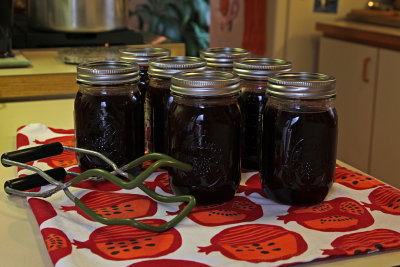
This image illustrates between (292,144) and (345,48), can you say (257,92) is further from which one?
(345,48)

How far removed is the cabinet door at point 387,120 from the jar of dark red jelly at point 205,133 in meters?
1.75

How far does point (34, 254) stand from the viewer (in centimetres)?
59

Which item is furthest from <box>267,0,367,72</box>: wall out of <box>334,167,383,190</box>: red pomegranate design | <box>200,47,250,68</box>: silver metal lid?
<box>334,167,383,190</box>: red pomegranate design

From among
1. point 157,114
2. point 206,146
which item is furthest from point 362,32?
point 206,146

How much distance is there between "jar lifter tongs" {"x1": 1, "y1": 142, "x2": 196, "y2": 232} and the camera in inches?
25.4

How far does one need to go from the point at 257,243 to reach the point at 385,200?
0.74 feet

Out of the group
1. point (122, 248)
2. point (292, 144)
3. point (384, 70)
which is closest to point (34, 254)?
point (122, 248)

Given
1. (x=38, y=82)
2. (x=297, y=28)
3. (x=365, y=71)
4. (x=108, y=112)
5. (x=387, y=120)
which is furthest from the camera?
(x=297, y=28)

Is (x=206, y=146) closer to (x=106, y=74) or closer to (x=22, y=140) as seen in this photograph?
(x=106, y=74)

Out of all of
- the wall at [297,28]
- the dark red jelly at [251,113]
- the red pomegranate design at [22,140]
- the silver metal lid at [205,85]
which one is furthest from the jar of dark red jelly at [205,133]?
the wall at [297,28]

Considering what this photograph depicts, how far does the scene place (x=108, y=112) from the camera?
77 cm

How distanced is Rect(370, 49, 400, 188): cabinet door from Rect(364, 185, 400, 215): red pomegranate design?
1.63 m

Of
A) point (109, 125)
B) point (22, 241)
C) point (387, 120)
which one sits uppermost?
point (109, 125)

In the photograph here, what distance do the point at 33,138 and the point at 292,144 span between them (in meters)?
0.52
